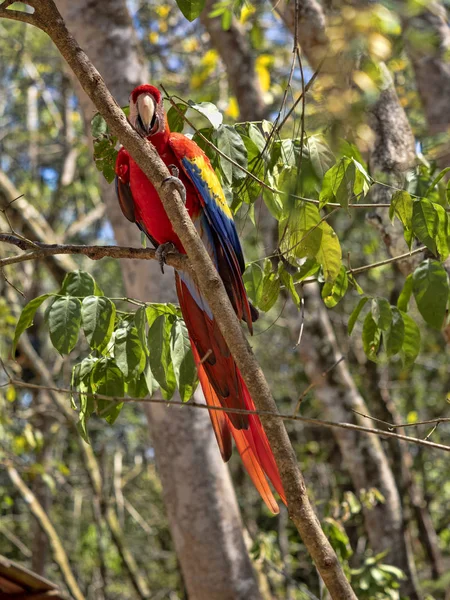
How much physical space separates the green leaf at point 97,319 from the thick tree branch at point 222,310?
25 cm

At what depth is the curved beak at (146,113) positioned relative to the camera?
1962mm

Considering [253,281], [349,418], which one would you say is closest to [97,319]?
[253,281]

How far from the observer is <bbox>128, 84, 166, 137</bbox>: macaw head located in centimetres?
196

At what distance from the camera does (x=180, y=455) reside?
2.26 m

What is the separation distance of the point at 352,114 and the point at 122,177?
58.7 inches

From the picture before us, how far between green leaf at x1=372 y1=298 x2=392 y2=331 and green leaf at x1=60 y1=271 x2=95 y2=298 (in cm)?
58

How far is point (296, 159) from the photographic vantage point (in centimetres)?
133

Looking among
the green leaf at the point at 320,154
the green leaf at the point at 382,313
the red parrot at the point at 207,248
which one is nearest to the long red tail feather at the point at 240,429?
the red parrot at the point at 207,248

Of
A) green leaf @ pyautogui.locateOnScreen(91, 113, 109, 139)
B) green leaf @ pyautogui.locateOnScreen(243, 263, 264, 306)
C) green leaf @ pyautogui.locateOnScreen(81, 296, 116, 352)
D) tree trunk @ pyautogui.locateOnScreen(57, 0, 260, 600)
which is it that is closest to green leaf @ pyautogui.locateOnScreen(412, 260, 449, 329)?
green leaf @ pyautogui.locateOnScreen(243, 263, 264, 306)

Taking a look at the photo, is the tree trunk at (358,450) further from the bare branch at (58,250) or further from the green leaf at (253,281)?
the bare branch at (58,250)

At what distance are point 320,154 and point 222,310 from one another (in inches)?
17.1

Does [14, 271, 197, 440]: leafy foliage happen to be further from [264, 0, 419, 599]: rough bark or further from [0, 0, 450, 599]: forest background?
[264, 0, 419, 599]: rough bark

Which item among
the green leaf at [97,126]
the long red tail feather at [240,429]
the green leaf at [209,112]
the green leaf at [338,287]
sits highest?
the green leaf at [97,126]

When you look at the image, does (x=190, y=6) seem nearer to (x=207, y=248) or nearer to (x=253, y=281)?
(x=253, y=281)
